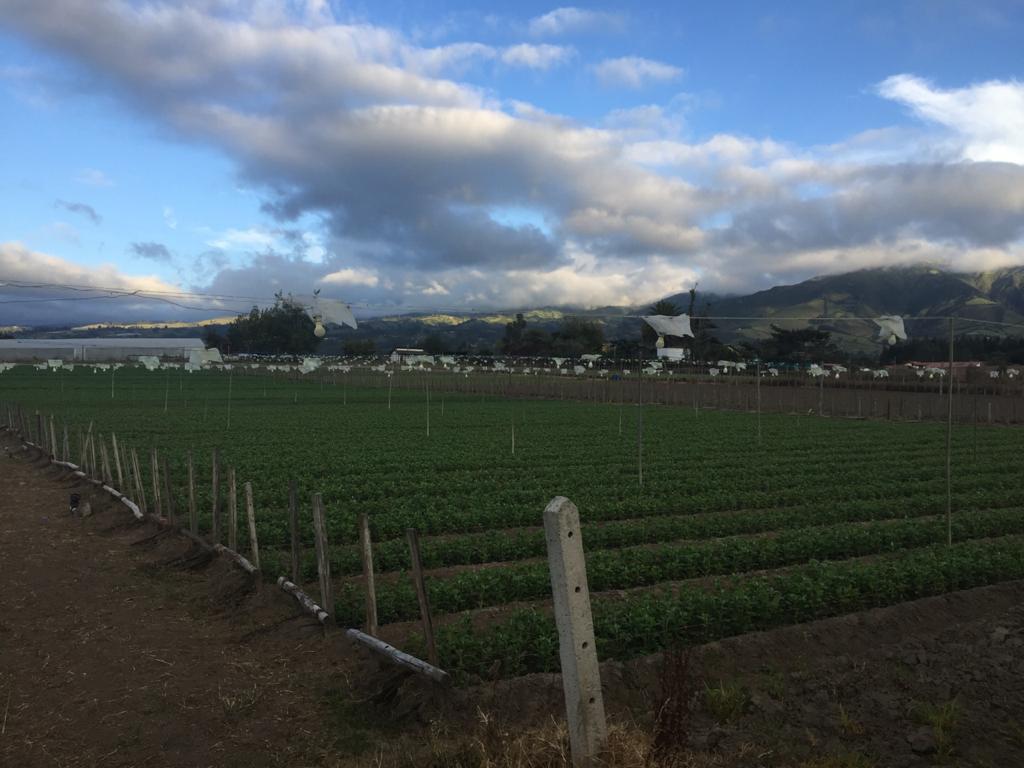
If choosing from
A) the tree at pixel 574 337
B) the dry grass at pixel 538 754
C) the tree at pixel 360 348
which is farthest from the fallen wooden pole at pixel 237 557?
the tree at pixel 360 348

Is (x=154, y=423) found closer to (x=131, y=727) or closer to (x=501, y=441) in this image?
(x=501, y=441)

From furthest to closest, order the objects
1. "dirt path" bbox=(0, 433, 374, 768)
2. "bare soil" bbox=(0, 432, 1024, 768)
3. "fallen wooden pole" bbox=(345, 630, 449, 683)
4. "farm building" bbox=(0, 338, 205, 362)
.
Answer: "farm building" bbox=(0, 338, 205, 362) → "fallen wooden pole" bbox=(345, 630, 449, 683) → "dirt path" bbox=(0, 433, 374, 768) → "bare soil" bbox=(0, 432, 1024, 768)

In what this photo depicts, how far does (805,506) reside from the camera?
15.5 metres

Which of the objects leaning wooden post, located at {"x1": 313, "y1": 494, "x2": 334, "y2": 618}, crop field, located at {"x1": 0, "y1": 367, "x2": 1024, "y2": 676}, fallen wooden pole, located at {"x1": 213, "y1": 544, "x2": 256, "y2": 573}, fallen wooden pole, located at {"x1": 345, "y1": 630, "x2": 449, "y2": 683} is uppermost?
leaning wooden post, located at {"x1": 313, "y1": 494, "x2": 334, "y2": 618}

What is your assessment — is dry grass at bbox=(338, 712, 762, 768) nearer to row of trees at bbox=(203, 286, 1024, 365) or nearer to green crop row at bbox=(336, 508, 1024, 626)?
green crop row at bbox=(336, 508, 1024, 626)

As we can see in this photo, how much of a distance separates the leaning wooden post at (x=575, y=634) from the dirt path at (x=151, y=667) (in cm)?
273

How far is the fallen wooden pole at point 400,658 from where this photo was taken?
664 cm

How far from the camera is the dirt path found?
20.3ft

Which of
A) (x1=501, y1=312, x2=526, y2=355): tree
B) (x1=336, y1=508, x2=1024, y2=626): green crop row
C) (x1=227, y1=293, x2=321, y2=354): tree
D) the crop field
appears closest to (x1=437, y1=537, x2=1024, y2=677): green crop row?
the crop field

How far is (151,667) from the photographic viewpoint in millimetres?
7785

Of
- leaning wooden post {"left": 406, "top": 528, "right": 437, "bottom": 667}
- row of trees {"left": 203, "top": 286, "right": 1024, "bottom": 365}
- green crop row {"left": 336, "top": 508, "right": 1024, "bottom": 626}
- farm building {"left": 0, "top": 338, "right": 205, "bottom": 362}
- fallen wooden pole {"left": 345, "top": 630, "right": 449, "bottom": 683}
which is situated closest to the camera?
fallen wooden pole {"left": 345, "top": 630, "right": 449, "bottom": 683}

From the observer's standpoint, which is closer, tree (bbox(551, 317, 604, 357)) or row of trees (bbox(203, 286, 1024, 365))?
row of trees (bbox(203, 286, 1024, 365))

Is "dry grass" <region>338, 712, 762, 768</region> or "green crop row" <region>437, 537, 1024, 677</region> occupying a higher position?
"dry grass" <region>338, 712, 762, 768</region>

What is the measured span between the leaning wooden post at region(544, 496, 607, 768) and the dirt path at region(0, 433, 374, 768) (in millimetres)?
2726
